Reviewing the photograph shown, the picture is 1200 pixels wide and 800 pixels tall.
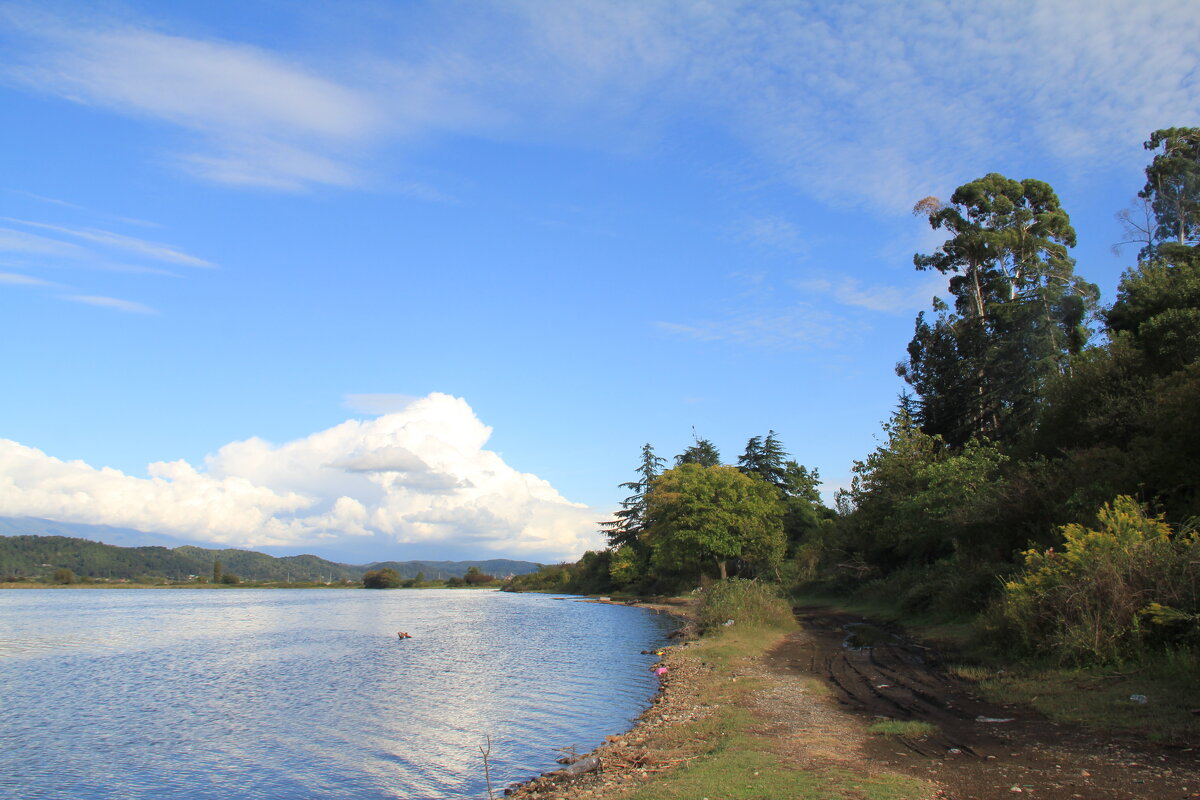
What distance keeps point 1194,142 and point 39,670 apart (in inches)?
2751

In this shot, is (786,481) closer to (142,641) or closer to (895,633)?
(895,633)

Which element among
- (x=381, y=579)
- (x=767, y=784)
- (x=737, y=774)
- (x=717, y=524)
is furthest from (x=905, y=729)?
(x=381, y=579)

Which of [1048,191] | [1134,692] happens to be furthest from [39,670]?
[1048,191]

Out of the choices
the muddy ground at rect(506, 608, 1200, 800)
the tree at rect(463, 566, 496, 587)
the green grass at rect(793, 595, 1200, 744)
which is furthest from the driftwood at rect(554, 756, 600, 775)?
the tree at rect(463, 566, 496, 587)

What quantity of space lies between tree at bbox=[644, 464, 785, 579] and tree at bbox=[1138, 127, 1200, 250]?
32734mm

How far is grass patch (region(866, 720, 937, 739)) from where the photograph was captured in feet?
44.5

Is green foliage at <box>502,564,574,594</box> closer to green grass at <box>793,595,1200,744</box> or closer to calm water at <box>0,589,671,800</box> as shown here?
calm water at <box>0,589,671,800</box>

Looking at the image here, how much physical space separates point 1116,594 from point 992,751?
20.5 feet

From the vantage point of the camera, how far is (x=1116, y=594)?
52.1 feet

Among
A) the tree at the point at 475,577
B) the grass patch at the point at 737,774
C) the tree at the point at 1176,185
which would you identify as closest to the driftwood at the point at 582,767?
the grass patch at the point at 737,774

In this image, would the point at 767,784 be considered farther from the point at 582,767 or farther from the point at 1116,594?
the point at 1116,594

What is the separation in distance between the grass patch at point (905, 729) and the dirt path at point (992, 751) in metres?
0.19

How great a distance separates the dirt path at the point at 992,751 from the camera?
9.77m

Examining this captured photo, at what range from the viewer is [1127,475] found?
22.3 metres
